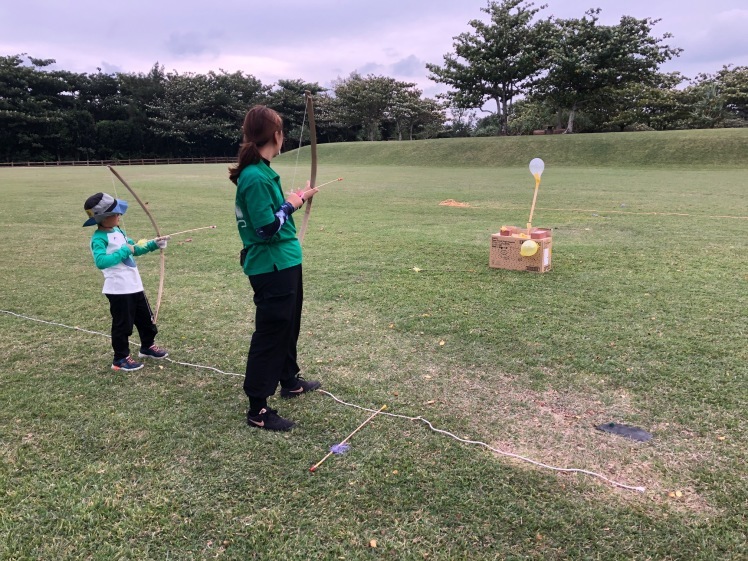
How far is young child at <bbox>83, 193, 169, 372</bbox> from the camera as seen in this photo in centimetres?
401

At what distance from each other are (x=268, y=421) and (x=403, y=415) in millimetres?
885

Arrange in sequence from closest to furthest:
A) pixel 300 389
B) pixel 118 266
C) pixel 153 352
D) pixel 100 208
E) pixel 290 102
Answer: pixel 300 389
pixel 100 208
pixel 118 266
pixel 153 352
pixel 290 102

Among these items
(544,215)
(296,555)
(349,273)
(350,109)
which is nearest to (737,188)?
(544,215)

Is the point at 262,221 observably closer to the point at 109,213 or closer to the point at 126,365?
the point at 109,213

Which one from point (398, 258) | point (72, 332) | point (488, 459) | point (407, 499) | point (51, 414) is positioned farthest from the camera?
point (398, 258)

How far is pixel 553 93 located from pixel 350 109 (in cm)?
2333

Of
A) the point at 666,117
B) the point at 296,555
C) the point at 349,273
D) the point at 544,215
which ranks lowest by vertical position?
the point at 296,555

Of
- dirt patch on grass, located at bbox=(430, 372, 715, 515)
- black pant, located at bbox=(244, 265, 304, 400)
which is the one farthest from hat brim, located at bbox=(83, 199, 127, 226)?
dirt patch on grass, located at bbox=(430, 372, 715, 515)

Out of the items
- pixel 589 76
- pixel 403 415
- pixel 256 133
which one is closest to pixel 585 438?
pixel 403 415

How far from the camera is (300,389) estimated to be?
12.5 feet

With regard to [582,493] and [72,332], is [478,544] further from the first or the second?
[72,332]

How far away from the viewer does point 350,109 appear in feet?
183

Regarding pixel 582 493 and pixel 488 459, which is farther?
pixel 488 459

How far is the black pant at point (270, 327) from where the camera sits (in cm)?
325
